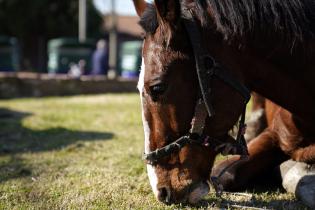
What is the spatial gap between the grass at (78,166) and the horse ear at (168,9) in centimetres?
119

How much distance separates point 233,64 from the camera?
2.91m

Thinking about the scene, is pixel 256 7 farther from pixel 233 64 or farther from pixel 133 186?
pixel 133 186

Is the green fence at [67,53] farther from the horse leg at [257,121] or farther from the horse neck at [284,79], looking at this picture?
the horse neck at [284,79]

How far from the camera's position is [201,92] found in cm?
282

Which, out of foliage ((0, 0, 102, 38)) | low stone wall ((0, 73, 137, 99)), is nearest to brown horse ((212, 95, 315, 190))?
low stone wall ((0, 73, 137, 99))

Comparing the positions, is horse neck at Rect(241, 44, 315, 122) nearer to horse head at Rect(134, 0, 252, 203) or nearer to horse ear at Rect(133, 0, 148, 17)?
horse head at Rect(134, 0, 252, 203)

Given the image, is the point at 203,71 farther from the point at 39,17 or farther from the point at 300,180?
the point at 39,17

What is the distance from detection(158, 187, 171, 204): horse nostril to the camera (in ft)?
9.78

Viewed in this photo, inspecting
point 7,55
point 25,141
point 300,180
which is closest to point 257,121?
point 300,180

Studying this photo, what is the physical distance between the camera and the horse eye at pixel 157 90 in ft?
9.36

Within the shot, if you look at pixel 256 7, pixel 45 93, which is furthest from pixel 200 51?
pixel 45 93

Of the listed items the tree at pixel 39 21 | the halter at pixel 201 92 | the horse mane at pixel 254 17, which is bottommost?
the halter at pixel 201 92

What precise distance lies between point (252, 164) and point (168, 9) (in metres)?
1.81

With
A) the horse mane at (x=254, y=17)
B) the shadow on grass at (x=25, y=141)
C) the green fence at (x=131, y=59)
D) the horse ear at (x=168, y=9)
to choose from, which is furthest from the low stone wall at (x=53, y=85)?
the horse ear at (x=168, y=9)
